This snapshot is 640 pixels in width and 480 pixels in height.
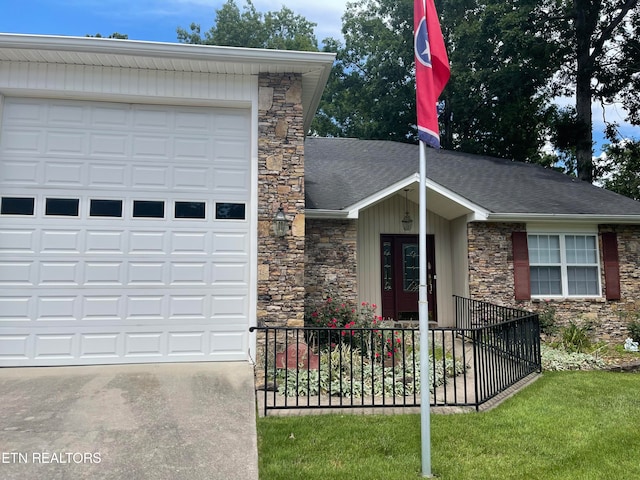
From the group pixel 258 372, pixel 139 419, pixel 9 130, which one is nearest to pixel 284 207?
pixel 258 372

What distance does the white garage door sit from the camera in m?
6.02

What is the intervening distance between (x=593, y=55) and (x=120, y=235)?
63.3 feet

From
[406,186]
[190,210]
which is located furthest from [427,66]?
[406,186]

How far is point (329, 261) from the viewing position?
9016mm

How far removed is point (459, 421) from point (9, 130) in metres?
7.15

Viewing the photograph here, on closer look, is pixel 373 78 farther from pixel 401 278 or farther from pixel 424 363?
pixel 424 363

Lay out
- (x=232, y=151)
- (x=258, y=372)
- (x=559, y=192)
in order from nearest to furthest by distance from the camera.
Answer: (x=258, y=372), (x=232, y=151), (x=559, y=192)

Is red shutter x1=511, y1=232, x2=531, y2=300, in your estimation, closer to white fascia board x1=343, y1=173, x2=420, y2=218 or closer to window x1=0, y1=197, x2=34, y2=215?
white fascia board x1=343, y1=173, x2=420, y2=218

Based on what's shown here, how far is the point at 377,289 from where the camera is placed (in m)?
10.3

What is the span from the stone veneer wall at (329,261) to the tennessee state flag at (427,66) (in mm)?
5227

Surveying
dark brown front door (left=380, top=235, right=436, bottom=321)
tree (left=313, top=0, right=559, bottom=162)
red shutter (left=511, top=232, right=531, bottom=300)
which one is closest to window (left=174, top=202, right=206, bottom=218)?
dark brown front door (left=380, top=235, right=436, bottom=321)

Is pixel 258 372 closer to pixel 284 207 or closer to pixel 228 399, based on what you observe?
pixel 228 399

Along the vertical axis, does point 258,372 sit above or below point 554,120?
below

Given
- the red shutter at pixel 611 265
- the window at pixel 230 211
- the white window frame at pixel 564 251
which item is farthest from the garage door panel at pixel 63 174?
the red shutter at pixel 611 265
